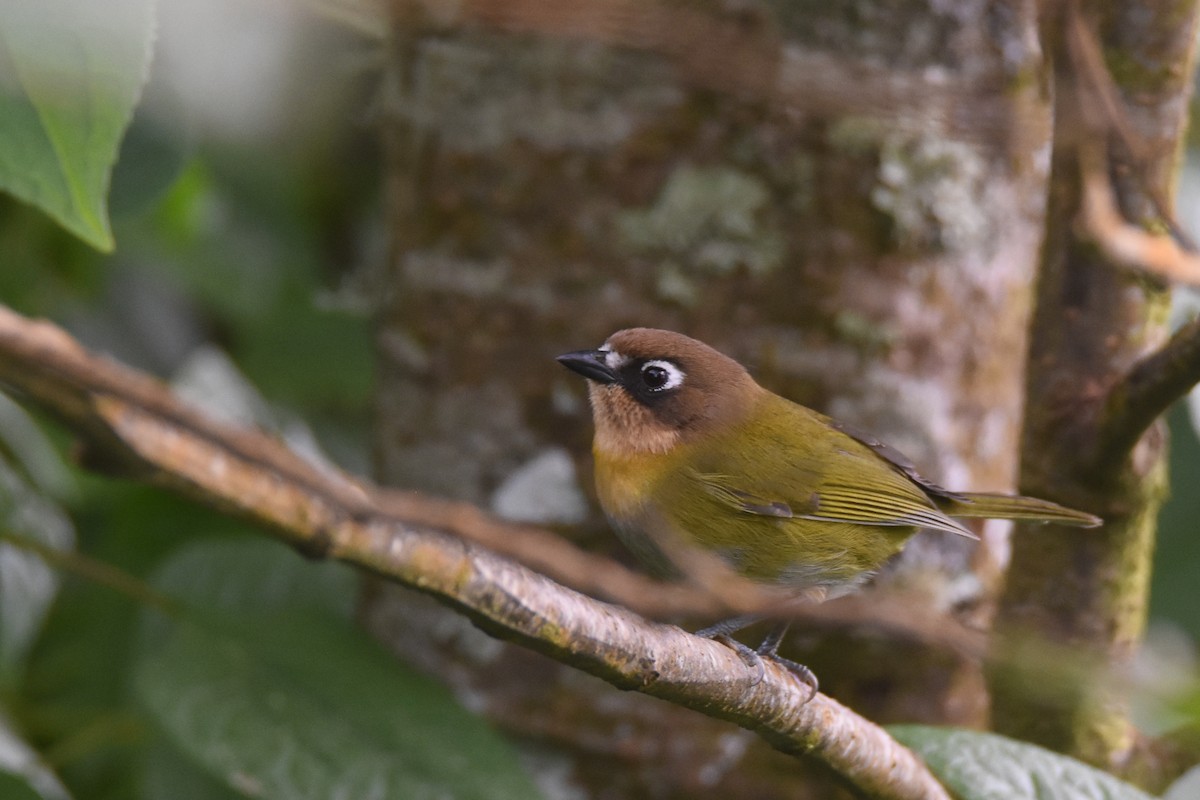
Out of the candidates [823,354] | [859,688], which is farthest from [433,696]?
[823,354]

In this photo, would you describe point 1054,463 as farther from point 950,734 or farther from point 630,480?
point 630,480

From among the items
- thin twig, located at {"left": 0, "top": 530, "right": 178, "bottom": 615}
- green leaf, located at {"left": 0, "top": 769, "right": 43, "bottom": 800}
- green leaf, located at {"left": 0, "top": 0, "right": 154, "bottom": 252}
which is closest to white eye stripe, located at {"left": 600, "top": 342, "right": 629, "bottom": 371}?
green leaf, located at {"left": 0, "top": 0, "right": 154, "bottom": 252}

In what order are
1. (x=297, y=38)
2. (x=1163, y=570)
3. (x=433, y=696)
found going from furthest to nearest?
1. (x=297, y=38)
2. (x=1163, y=570)
3. (x=433, y=696)

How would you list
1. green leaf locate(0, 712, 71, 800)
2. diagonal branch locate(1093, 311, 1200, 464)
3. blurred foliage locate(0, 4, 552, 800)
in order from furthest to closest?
1. green leaf locate(0, 712, 71, 800)
2. blurred foliage locate(0, 4, 552, 800)
3. diagonal branch locate(1093, 311, 1200, 464)

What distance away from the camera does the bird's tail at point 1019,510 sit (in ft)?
5.80

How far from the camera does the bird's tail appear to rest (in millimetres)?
1767

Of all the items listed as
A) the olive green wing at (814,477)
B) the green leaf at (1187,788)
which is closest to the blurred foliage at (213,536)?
the olive green wing at (814,477)

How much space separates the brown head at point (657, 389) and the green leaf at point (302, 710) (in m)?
0.56

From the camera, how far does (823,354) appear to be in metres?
2.29

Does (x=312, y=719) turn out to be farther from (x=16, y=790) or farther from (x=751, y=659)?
(x=751, y=659)

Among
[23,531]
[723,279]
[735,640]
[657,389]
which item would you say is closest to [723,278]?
[723,279]

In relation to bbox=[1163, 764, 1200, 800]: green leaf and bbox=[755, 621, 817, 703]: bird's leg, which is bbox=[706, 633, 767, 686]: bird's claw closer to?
bbox=[755, 621, 817, 703]: bird's leg

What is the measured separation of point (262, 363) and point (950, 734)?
2.37 meters

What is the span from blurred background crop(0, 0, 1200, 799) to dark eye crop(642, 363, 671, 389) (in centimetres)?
27
